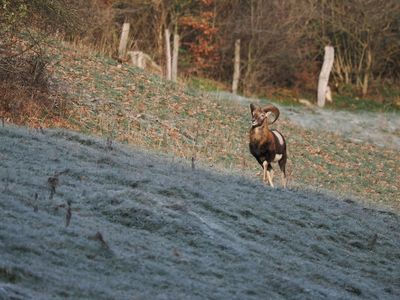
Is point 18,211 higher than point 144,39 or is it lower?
lower

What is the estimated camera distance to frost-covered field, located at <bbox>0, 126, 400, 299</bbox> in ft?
29.4

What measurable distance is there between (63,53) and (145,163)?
1541 centimetres

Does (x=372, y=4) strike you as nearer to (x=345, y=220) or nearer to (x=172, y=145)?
(x=172, y=145)

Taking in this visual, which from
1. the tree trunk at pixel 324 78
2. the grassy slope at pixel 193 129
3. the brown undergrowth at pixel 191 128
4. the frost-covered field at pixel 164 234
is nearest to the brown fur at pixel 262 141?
the frost-covered field at pixel 164 234

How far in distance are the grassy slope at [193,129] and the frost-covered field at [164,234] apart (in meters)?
5.29

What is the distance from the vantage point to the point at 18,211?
405 inches

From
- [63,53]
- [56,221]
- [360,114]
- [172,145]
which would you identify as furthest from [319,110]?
[56,221]

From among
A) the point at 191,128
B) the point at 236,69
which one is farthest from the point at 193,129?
the point at 236,69

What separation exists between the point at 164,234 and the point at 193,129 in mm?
15596

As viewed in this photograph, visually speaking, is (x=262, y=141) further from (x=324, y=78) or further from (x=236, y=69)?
(x=324, y=78)

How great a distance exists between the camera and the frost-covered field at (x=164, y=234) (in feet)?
29.4

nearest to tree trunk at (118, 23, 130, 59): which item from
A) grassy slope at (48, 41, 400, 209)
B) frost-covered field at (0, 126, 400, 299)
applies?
grassy slope at (48, 41, 400, 209)

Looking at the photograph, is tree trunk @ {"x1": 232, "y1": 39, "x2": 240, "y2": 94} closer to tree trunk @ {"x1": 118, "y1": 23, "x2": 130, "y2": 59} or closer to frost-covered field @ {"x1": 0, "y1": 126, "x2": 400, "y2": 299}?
tree trunk @ {"x1": 118, "y1": 23, "x2": 130, "y2": 59}

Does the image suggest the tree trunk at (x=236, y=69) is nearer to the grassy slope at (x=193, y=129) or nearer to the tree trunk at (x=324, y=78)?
the tree trunk at (x=324, y=78)
